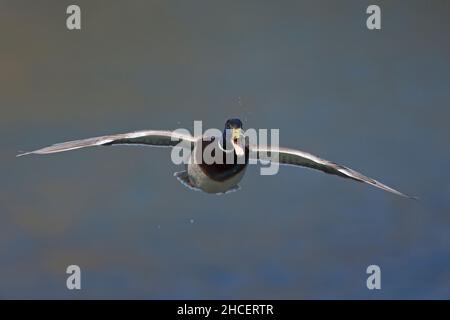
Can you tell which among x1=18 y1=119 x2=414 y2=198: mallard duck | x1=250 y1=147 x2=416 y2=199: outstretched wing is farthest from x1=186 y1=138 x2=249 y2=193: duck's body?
x1=250 y1=147 x2=416 y2=199: outstretched wing

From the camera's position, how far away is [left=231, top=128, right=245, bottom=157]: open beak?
4621mm

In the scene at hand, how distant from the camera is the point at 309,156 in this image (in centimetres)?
480

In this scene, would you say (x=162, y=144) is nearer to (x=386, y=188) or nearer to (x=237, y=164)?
(x=237, y=164)

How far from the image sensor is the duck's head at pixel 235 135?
4625 mm

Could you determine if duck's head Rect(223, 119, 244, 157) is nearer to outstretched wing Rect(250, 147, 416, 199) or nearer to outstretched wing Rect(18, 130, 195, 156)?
outstretched wing Rect(250, 147, 416, 199)

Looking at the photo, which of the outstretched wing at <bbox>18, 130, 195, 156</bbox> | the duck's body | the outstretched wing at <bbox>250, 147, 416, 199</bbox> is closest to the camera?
the outstretched wing at <bbox>18, 130, 195, 156</bbox>

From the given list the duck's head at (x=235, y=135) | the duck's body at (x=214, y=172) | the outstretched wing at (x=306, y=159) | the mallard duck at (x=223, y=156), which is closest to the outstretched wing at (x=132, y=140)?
the mallard duck at (x=223, y=156)

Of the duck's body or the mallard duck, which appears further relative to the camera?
the duck's body

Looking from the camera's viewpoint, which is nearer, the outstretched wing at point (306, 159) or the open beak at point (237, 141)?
the open beak at point (237, 141)

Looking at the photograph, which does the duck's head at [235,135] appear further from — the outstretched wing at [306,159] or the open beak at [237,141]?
the outstretched wing at [306,159]

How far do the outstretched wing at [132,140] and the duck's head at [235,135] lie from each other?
279 millimetres

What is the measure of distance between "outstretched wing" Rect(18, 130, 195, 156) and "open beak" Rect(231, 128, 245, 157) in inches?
12.4

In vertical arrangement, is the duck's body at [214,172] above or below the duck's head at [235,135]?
below

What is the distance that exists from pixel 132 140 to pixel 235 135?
640mm
